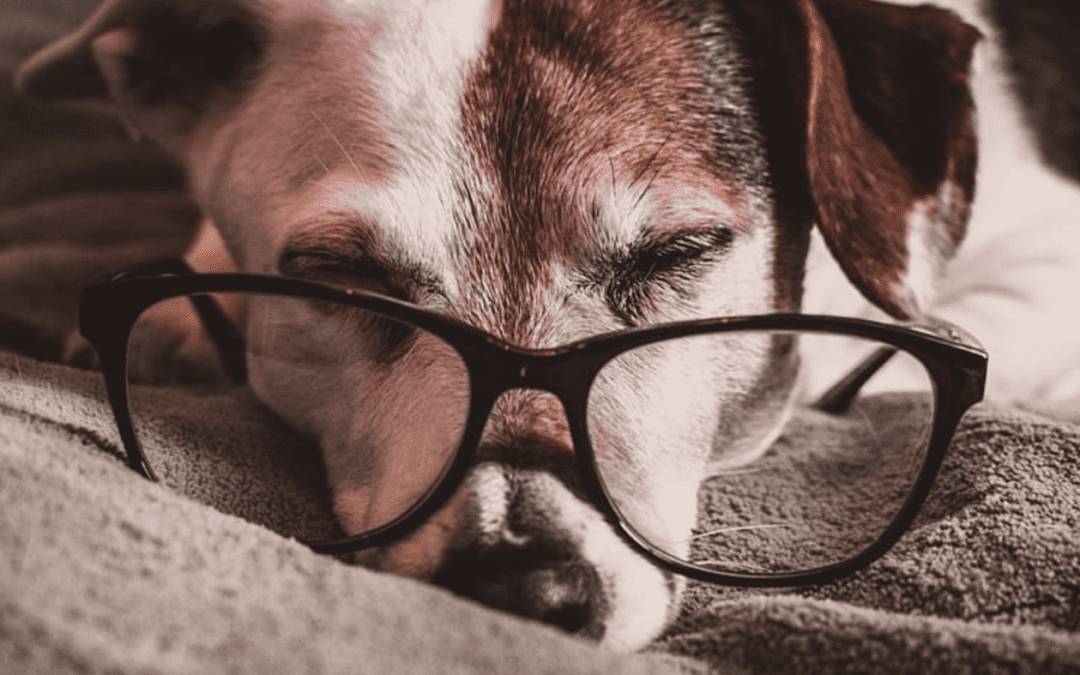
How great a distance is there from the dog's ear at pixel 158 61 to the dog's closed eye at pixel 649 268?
0.50 metres

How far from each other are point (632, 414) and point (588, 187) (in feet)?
0.69

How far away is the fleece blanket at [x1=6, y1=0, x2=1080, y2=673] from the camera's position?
0.55 metres

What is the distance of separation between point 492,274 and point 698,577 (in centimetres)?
33

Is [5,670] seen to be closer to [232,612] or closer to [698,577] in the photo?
[232,612]

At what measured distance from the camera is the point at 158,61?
1.22m

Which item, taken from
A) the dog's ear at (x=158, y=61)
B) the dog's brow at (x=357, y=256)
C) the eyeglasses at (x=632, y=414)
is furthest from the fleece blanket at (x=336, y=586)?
the dog's ear at (x=158, y=61)

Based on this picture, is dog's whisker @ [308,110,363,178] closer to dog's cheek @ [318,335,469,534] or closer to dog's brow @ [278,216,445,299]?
dog's brow @ [278,216,445,299]

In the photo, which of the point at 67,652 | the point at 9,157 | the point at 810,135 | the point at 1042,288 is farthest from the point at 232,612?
the point at 9,157

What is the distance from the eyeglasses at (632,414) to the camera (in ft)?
2.71

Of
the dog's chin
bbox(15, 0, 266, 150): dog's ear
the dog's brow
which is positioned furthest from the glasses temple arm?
bbox(15, 0, 266, 150): dog's ear

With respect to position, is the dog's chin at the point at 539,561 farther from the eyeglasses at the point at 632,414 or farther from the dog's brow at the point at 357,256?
the dog's brow at the point at 357,256

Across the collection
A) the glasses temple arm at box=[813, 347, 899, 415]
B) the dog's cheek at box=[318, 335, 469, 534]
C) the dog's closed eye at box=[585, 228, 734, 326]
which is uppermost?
the dog's closed eye at box=[585, 228, 734, 326]

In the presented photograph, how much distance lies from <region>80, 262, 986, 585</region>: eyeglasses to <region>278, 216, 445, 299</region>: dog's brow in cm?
4

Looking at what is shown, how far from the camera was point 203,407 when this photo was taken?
1009mm
